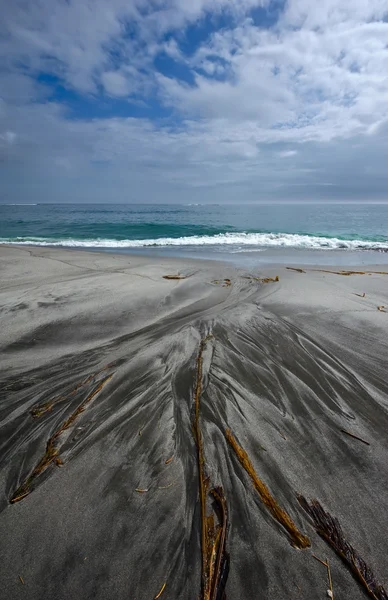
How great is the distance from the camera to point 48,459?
1842 millimetres

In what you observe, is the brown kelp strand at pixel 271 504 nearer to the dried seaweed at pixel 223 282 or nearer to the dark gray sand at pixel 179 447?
the dark gray sand at pixel 179 447

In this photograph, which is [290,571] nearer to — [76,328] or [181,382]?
[181,382]

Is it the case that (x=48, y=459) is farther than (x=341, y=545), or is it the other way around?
(x=48, y=459)

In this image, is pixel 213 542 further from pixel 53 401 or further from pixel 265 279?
pixel 265 279

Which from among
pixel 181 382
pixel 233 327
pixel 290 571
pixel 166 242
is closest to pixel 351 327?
pixel 233 327

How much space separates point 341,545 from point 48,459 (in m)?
1.79

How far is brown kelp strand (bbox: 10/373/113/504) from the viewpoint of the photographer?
63.6 inches

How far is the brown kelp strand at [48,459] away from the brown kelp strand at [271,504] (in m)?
1.21

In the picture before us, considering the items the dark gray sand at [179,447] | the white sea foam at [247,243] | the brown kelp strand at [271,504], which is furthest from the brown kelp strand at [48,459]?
the white sea foam at [247,243]

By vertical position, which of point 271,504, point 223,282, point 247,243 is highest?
point 271,504

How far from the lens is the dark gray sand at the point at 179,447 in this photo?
4.26 ft

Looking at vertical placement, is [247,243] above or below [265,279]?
below

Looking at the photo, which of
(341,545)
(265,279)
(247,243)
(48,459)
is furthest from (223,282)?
(247,243)

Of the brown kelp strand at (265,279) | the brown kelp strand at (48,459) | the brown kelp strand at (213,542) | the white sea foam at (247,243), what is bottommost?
the white sea foam at (247,243)
